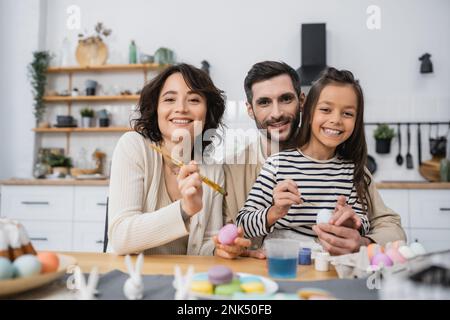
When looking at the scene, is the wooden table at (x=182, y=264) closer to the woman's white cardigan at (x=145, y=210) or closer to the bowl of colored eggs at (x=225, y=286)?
the woman's white cardigan at (x=145, y=210)

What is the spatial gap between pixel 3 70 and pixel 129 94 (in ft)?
4.27

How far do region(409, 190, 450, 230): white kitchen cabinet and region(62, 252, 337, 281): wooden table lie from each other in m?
2.15

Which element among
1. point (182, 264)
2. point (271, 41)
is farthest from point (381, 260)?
point (271, 41)

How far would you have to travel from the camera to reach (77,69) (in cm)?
371

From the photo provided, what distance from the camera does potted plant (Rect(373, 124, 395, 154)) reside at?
3.32 m

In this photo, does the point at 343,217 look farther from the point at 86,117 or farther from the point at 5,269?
the point at 86,117

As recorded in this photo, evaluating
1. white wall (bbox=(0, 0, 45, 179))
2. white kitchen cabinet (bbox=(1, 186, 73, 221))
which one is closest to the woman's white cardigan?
white kitchen cabinet (bbox=(1, 186, 73, 221))

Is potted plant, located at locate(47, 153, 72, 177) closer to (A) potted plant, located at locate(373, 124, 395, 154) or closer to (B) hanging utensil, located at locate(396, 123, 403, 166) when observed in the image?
(A) potted plant, located at locate(373, 124, 395, 154)

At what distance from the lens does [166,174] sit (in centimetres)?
139
